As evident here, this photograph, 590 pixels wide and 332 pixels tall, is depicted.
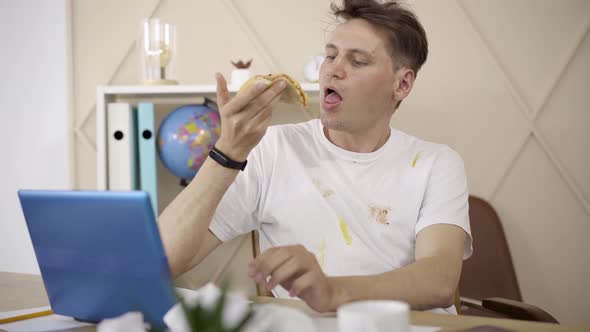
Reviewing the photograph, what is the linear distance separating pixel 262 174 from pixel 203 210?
0.73ft

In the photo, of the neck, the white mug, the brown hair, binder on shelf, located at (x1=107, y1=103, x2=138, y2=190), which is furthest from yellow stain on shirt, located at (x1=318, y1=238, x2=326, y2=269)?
binder on shelf, located at (x1=107, y1=103, x2=138, y2=190)

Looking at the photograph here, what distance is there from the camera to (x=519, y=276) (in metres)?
2.10

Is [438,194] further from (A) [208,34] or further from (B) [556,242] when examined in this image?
(A) [208,34]

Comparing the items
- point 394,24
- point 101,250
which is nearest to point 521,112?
point 394,24

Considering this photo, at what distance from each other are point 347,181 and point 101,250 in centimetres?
73

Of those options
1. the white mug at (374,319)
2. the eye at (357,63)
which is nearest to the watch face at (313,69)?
the eye at (357,63)

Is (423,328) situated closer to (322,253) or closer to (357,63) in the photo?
(322,253)

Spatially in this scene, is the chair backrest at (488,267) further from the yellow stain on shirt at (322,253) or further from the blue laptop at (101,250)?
the blue laptop at (101,250)

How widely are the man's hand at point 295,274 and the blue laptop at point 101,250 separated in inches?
6.1

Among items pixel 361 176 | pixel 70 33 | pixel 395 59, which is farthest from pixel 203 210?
pixel 70 33

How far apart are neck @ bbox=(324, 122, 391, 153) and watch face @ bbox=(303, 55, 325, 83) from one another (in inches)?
22.8

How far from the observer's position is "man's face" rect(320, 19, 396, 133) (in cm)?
138

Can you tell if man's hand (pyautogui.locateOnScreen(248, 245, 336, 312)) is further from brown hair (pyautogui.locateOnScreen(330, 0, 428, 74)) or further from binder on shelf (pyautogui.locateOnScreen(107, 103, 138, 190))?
binder on shelf (pyautogui.locateOnScreen(107, 103, 138, 190))

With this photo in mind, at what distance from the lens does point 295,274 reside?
0.82 m
